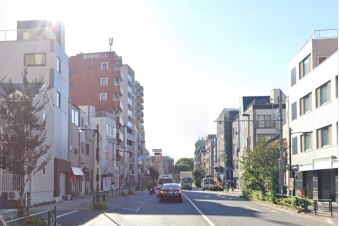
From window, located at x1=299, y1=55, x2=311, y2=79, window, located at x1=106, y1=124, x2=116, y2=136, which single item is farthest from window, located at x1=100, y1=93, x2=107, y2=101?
window, located at x1=299, y1=55, x2=311, y2=79

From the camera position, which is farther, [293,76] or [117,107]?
[117,107]

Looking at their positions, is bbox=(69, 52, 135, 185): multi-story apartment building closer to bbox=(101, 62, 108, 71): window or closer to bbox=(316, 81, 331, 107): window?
bbox=(101, 62, 108, 71): window

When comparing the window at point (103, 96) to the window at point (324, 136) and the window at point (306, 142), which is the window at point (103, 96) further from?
the window at point (324, 136)

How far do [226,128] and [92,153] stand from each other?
50.3 m

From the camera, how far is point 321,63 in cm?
3769

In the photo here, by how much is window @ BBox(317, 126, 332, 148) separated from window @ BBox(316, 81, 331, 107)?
6.92ft

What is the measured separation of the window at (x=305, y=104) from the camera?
41.9 meters

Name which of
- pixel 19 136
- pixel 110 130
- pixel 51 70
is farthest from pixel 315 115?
pixel 110 130

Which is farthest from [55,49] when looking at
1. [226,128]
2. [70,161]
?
[226,128]

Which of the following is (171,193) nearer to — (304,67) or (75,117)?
(75,117)

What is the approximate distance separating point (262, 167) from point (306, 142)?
4.64 metres

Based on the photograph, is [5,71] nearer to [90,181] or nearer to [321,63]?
[90,181]

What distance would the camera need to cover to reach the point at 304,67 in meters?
43.8

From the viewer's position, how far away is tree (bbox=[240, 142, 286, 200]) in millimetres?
40625
